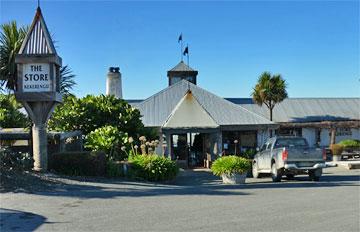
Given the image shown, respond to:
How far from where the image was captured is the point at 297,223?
892 centimetres

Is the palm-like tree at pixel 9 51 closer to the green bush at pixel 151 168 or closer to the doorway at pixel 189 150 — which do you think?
the green bush at pixel 151 168

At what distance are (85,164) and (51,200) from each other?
5552 mm

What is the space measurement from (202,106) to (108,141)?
10.1 m

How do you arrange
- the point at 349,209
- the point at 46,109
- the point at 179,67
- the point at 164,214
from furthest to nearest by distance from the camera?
the point at 179,67 → the point at 46,109 → the point at 349,209 → the point at 164,214

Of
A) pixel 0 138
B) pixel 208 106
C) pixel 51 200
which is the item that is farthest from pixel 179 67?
pixel 51 200

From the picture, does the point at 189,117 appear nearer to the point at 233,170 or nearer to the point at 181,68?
the point at 181,68

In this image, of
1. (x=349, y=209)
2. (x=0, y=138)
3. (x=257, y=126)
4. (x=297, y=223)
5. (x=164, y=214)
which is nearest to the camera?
(x=297, y=223)

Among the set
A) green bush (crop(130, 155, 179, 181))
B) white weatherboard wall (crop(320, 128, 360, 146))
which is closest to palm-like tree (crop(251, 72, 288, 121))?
white weatherboard wall (crop(320, 128, 360, 146))

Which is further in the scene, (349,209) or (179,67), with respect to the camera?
(179,67)

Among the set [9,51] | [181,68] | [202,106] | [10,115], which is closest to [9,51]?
[9,51]

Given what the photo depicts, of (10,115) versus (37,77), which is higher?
(37,77)

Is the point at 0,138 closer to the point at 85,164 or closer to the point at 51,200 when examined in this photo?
Answer: the point at 85,164

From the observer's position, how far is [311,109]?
4144 cm

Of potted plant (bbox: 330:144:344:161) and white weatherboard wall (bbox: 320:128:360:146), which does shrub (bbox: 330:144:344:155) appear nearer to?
potted plant (bbox: 330:144:344:161)
